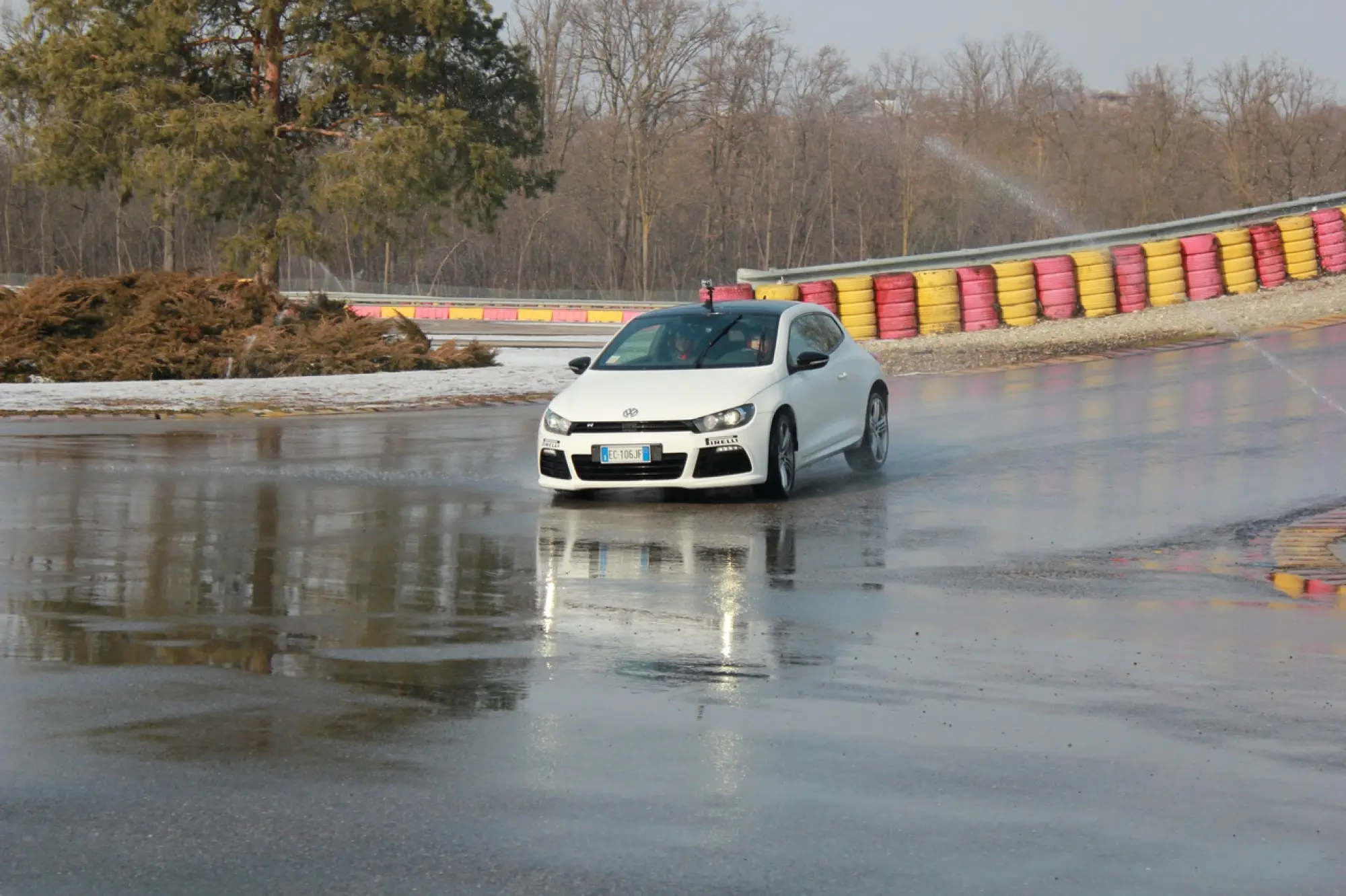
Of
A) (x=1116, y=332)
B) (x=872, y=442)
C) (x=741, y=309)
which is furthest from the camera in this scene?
(x=1116, y=332)

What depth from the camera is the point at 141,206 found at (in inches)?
3755

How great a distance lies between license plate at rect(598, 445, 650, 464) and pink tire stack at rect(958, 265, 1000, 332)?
1860 cm

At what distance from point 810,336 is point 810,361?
0.94 metres

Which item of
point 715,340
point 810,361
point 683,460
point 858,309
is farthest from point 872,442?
point 858,309

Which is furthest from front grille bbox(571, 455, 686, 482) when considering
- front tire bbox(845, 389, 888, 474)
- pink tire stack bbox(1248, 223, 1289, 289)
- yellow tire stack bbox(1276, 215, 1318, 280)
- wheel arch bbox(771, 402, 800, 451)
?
yellow tire stack bbox(1276, 215, 1318, 280)

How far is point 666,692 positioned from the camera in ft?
22.7

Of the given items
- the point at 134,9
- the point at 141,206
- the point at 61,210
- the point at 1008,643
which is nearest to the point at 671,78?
the point at 141,206

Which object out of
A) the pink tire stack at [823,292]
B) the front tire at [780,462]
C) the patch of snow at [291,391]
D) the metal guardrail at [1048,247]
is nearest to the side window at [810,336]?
the front tire at [780,462]

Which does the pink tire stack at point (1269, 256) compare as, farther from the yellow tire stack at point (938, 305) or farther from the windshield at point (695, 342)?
the windshield at point (695, 342)

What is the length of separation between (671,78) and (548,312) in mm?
25694

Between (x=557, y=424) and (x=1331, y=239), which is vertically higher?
(x=1331, y=239)

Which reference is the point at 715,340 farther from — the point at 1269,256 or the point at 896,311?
the point at 1269,256

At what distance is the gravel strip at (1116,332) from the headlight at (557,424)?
12.5 metres

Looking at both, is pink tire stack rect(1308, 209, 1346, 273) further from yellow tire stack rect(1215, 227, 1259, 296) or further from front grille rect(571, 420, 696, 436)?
front grille rect(571, 420, 696, 436)
